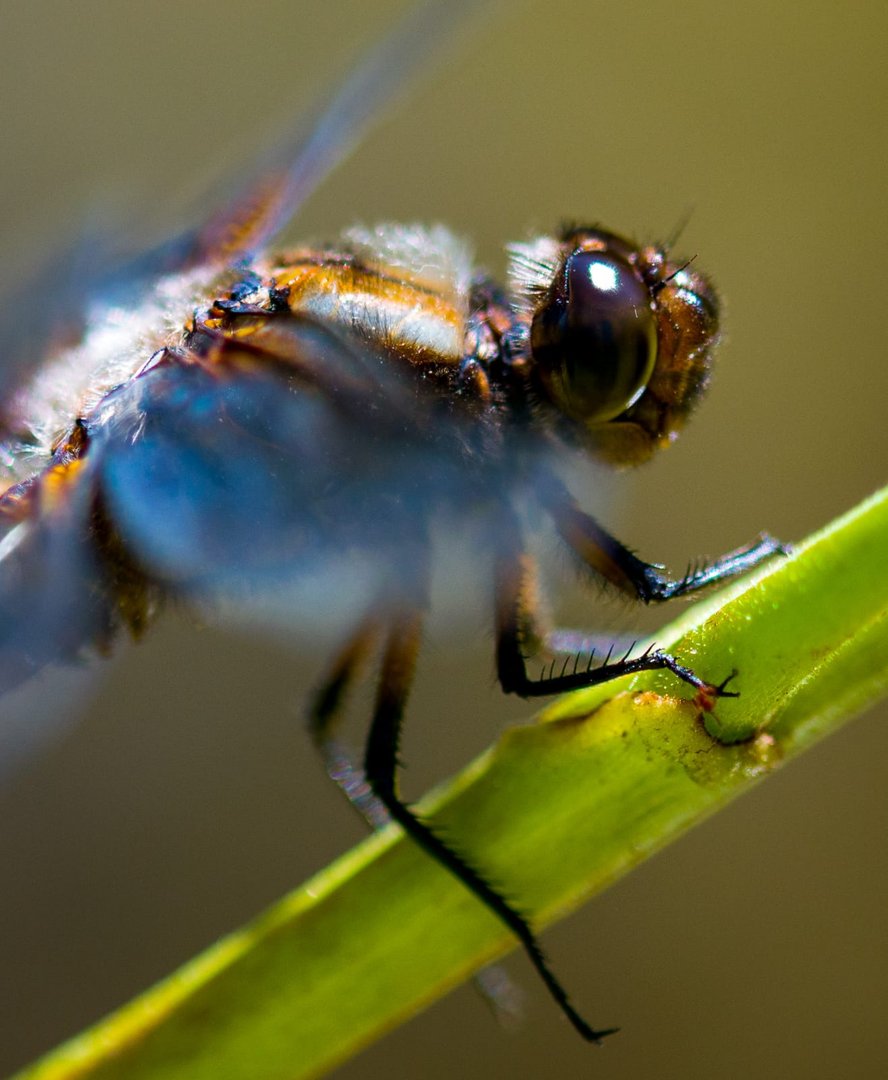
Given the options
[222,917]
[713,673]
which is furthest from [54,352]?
[222,917]

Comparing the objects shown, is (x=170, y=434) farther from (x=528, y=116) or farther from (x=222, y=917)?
(x=528, y=116)

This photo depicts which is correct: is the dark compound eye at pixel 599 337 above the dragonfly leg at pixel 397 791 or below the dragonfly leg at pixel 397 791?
above

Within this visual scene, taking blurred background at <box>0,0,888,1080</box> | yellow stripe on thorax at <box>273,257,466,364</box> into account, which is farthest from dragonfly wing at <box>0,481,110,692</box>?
blurred background at <box>0,0,888,1080</box>

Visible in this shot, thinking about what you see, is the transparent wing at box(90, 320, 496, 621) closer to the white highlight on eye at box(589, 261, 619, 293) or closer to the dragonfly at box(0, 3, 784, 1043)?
the dragonfly at box(0, 3, 784, 1043)

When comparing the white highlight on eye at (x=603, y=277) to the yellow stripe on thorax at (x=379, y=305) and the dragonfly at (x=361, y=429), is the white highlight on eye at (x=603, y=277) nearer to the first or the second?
the dragonfly at (x=361, y=429)

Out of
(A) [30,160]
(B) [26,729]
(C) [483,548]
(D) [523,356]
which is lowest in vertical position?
(B) [26,729]

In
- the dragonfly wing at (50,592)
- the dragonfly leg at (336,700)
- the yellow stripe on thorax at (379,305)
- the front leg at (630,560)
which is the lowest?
the dragonfly leg at (336,700)

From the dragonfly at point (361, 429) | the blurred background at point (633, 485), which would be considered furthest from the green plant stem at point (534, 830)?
the blurred background at point (633, 485)

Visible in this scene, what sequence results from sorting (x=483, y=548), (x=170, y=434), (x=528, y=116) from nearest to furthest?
(x=170, y=434) → (x=483, y=548) → (x=528, y=116)
